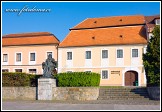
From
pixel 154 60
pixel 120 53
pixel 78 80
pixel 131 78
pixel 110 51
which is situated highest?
pixel 110 51

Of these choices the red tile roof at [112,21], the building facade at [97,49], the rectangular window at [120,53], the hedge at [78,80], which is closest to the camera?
the hedge at [78,80]

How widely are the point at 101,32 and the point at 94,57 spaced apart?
4.10m

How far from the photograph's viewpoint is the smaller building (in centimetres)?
4303

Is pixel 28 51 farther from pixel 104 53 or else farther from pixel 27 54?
pixel 104 53

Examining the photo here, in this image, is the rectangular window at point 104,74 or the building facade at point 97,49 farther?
the rectangular window at point 104,74

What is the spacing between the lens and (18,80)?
902 inches

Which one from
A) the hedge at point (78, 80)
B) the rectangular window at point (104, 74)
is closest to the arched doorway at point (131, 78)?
the rectangular window at point (104, 74)

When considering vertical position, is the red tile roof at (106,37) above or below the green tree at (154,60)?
above

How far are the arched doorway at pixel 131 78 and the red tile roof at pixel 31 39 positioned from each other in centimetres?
1155

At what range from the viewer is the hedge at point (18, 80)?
75.0 feet

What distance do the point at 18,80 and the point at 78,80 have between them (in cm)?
497

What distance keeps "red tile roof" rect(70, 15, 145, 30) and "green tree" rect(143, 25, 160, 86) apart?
66.6 feet

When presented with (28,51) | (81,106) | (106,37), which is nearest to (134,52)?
(106,37)

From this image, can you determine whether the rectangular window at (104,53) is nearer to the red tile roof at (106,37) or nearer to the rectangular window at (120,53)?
the red tile roof at (106,37)
